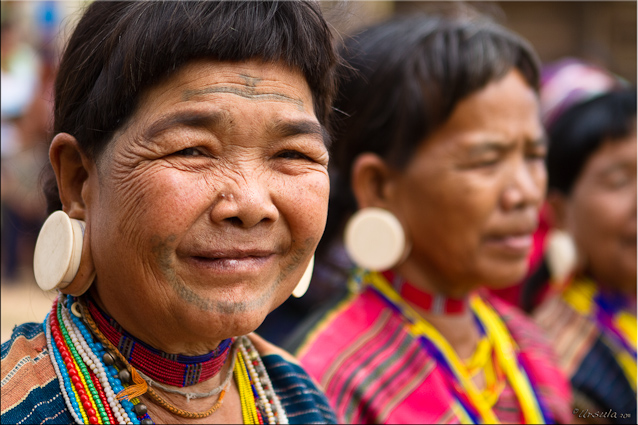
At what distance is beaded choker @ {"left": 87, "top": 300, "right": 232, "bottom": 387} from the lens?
1714 millimetres

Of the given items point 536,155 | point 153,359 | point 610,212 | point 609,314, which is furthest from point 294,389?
point 609,314

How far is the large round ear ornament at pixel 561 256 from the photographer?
376 centimetres

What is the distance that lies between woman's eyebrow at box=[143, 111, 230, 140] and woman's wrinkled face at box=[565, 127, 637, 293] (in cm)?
273

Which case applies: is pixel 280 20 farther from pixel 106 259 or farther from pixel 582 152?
pixel 582 152

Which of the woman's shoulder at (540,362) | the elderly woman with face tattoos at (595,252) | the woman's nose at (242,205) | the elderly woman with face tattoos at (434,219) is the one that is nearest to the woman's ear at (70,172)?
the woman's nose at (242,205)

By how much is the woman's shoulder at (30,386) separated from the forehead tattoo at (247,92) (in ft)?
2.30

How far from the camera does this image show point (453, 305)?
2.96 m

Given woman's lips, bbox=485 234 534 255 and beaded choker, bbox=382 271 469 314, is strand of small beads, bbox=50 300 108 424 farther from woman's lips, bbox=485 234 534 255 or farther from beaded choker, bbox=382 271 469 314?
woman's lips, bbox=485 234 534 255

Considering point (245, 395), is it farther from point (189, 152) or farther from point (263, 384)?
point (189, 152)

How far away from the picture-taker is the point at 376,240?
273cm

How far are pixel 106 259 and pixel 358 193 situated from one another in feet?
4.84

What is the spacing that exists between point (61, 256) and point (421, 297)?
1.66 meters

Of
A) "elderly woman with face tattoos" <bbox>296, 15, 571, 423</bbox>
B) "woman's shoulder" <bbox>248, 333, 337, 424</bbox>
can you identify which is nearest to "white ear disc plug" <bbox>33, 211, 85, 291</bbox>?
"woman's shoulder" <bbox>248, 333, 337, 424</bbox>

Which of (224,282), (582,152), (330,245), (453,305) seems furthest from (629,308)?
(224,282)
